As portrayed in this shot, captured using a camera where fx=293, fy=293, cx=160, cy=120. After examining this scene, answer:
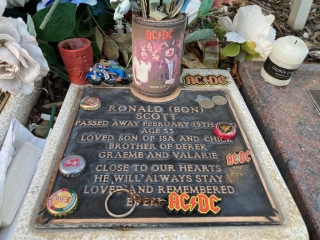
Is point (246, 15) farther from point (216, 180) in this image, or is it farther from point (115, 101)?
point (216, 180)

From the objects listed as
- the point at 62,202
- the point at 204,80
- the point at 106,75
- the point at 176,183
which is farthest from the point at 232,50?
the point at 62,202

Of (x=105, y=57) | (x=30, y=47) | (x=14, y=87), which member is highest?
(x=30, y=47)

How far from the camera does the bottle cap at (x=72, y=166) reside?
3.78ft

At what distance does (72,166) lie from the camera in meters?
1.17

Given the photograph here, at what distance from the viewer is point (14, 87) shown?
1.40 m

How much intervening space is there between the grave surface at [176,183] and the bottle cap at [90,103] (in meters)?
0.03

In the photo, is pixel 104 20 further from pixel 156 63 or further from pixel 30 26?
pixel 156 63

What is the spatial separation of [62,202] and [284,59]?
130 cm

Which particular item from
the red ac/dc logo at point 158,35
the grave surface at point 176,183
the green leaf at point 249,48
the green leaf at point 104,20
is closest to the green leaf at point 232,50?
the green leaf at point 249,48

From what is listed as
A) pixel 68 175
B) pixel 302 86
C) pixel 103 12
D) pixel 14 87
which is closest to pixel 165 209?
pixel 68 175

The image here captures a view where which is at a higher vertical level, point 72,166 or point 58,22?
point 58,22

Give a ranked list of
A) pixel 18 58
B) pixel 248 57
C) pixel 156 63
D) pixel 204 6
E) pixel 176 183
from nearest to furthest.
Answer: pixel 176 183 → pixel 18 58 → pixel 156 63 → pixel 204 6 → pixel 248 57

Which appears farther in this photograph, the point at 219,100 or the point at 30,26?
the point at 219,100

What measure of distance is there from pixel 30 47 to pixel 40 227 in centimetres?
84
